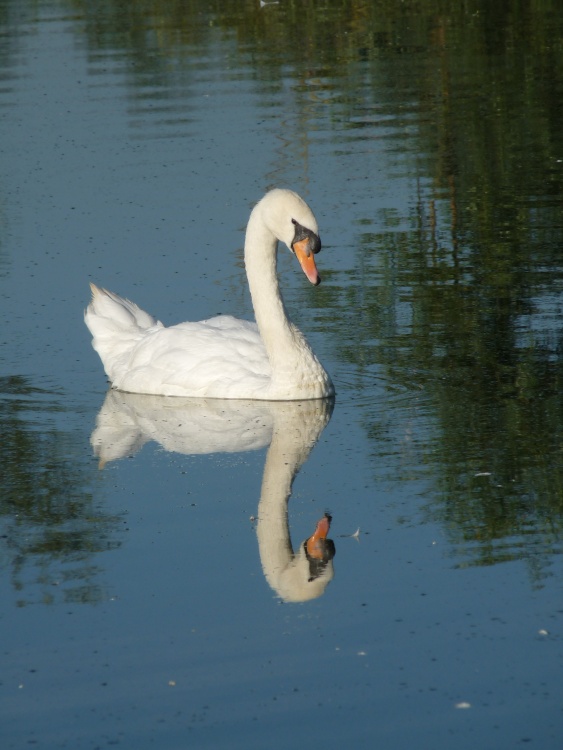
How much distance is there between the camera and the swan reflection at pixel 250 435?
686cm

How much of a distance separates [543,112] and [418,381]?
9.01m

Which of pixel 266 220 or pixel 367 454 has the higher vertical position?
pixel 266 220

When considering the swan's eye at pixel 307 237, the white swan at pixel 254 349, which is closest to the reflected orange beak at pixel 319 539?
the white swan at pixel 254 349

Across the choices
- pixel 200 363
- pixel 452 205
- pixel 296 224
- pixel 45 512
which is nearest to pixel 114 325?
pixel 200 363

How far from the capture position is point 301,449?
27.0ft

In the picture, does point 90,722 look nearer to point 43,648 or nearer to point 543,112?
point 43,648

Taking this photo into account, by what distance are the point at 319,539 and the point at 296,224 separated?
2.69 metres

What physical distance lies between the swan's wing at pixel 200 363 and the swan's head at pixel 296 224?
796 millimetres

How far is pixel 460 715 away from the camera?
5.16m

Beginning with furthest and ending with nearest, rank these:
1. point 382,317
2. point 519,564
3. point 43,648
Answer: point 382,317
point 519,564
point 43,648

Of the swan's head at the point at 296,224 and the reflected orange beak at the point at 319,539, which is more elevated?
the swan's head at the point at 296,224

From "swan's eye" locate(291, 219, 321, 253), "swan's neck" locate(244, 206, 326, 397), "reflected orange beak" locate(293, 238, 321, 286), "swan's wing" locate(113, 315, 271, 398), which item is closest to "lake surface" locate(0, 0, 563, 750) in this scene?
"swan's wing" locate(113, 315, 271, 398)

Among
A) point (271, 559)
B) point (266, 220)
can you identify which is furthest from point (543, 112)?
point (271, 559)

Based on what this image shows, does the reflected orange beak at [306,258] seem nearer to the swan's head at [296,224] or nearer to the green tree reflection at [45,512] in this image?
the swan's head at [296,224]
